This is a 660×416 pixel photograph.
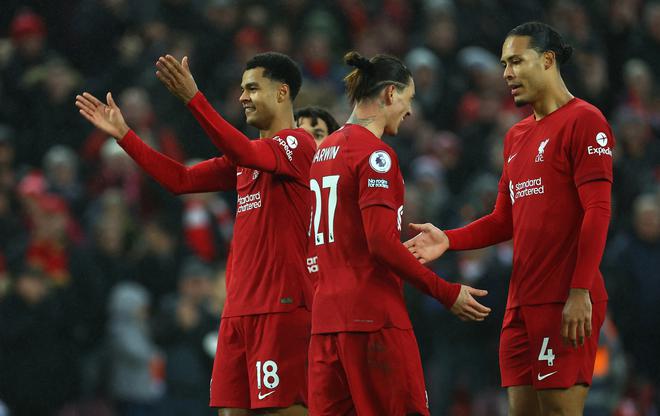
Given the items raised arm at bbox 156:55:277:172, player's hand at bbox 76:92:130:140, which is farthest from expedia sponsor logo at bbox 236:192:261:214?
player's hand at bbox 76:92:130:140

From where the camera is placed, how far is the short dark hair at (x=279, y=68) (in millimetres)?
7779

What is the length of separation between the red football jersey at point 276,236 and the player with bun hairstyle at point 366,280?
74cm

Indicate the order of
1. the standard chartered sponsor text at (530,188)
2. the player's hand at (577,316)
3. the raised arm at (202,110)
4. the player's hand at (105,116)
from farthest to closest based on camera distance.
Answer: the player's hand at (105,116), the raised arm at (202,110), the standard chartered sponsor text at (530,188), the player's hand at (577,316)

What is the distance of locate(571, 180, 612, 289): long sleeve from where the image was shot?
6387 millimetres

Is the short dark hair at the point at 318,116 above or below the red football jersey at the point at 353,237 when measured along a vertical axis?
above

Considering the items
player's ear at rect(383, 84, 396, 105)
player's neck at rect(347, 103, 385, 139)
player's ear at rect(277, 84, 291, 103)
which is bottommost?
player's neck at rect(347, 103, 385, 139)

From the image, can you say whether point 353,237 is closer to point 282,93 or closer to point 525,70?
point 525,70

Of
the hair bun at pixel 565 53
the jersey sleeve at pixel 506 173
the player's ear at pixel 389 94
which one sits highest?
the hair bun at pixel 565 53

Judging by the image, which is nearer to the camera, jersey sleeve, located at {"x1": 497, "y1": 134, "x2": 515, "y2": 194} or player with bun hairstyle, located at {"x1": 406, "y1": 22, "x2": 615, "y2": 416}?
player with bun hairstyle, located at {"x1": 406, "y1": 22, "x2": 615, "y2": 416}

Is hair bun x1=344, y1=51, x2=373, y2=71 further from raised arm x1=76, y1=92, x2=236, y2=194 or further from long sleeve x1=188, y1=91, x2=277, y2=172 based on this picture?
raised arm x1=76, y1=92, x2=236, y2=194

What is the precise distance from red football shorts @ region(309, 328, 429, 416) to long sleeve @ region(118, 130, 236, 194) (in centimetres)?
174

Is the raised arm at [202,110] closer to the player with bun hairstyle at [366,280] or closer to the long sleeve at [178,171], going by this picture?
the player with bun hairstyle at [366,280]

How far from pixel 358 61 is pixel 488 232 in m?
1.36

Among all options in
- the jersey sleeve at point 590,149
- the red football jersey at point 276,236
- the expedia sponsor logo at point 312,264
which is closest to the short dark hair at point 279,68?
the red football jersey at point 276,236
